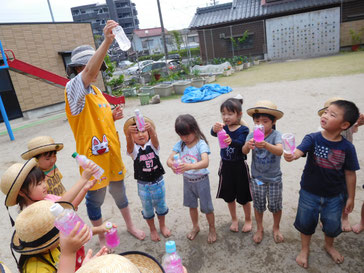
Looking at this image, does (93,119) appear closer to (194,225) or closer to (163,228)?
(163,228)

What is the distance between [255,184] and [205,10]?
25.4 meters

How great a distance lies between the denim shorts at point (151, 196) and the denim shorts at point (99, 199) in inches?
10.0

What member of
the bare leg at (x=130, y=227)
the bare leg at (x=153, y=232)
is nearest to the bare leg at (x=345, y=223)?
the bare leg at (x=153, y=232)

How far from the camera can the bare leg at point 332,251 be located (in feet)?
7.72

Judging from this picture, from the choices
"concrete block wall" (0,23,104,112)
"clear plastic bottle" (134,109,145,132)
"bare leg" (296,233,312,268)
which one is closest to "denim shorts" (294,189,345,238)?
"bare leg" (296,233,312,268)

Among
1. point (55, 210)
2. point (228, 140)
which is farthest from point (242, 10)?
point (55, 210)

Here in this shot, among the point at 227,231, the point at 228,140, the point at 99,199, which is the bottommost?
the point at 227,231

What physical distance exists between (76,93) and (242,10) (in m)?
24.6

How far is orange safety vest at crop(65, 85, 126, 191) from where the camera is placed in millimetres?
2449

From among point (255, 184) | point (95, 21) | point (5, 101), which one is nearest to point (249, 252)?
point (255, 184)

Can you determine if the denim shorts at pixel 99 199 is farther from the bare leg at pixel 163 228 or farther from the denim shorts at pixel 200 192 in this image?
the denim shorts at pixel 200 192

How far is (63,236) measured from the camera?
132 cm

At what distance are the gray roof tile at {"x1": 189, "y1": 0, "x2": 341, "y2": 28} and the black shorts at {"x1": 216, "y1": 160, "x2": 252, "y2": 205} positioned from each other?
22.0m

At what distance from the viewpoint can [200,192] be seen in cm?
277
